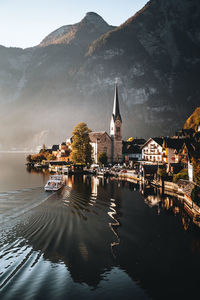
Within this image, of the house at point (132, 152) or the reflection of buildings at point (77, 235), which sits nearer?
the reflection of buildings at point (77, 235)

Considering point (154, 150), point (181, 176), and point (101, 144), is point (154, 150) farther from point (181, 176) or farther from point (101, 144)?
point (181, 176)

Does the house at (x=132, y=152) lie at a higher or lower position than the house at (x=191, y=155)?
higher

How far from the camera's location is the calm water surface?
1680 cm

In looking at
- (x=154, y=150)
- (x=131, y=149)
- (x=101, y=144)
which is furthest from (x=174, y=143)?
(x=131, y=149)

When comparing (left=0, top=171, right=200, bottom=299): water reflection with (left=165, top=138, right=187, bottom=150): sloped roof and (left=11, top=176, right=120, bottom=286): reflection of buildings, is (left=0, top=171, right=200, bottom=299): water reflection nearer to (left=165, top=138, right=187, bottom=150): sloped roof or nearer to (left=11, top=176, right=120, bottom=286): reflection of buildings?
(left=11, top=176, right=120, bottom=286): reflection of buildings

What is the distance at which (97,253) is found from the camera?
21.8 meters

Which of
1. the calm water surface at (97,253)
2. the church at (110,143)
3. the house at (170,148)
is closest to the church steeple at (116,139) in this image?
the church at (110,143)

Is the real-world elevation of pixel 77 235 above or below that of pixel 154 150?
below

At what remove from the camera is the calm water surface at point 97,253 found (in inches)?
661

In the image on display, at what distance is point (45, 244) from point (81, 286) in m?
7.35

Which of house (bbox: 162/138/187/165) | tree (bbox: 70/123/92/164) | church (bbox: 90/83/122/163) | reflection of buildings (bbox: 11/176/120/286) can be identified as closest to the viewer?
reflection of buildings (bbox: 11/176/120/286)

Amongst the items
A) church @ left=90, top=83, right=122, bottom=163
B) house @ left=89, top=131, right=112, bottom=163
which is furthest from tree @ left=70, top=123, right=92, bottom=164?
church @ left=90, top=83, right=122, bottom=163

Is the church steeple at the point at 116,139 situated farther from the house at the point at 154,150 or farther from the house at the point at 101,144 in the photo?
the house at the point at 154,150

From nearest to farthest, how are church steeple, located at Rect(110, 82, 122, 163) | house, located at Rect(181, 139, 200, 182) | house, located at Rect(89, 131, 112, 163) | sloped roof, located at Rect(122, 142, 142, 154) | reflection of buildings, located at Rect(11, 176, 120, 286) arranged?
reflection of buildings, located at Rect(11, 176, 120, 286) < house, located at Rect(181, 139, 200, 182) < house, located at Rect(89, 131, 112, 163) < church steeple, located at Rect(110, 82, 122, 163) < sloped roof, located at Rect(122, 142, 142, 154)
